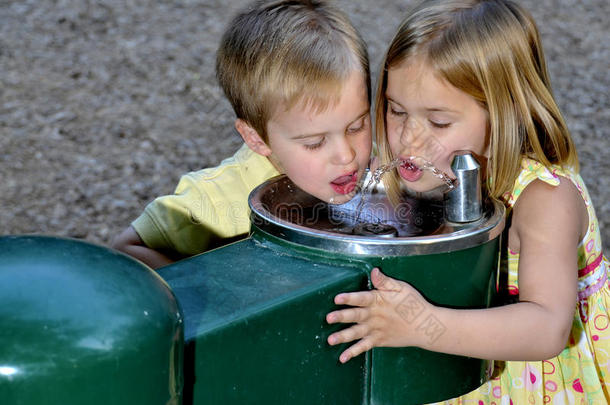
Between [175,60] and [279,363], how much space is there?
430 centimetres

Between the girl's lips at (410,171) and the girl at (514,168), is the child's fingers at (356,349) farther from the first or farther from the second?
the girl's lips at (410,171)

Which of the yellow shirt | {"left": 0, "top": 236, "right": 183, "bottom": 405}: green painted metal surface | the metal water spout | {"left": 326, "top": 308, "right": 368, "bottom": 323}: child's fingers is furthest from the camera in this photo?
the yellow shirt

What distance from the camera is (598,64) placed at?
581 centimetres

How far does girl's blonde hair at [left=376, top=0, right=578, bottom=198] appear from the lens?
1810mm

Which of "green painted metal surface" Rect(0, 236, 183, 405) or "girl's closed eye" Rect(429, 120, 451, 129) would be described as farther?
"girl's closed eye" Rect(429, 120, 451, 129)

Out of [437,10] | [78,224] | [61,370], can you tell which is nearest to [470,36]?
[437,10]

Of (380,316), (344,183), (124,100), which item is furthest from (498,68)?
(124,100)

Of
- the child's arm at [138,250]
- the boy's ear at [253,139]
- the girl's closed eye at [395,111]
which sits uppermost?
the girl's closed eye at [395,111]

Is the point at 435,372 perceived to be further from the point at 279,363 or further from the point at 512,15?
the point at 512,15

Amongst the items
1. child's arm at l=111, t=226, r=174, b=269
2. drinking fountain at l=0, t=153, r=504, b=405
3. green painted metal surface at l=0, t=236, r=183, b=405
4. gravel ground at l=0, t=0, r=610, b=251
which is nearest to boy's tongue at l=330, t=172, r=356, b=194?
drinking fountain at l=0, t=153, r=504, b=405

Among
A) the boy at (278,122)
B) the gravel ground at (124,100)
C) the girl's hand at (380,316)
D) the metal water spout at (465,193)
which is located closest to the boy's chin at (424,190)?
the boy at (278,122)

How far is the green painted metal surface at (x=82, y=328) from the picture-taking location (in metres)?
0.91

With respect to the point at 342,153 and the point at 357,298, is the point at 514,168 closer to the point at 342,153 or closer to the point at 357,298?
the point at 342,153

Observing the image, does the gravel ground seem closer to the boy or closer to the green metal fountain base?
the boy
